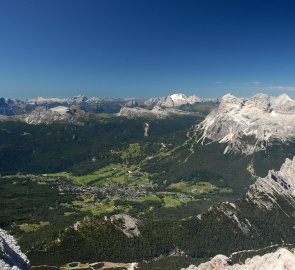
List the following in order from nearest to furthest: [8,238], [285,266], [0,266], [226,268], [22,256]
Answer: [0,266]
[22,256]
[8,238]
[285,266]
[226,268]

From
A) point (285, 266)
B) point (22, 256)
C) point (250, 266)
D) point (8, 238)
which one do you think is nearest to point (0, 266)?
point (22, 256)

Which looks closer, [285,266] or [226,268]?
[285,266]

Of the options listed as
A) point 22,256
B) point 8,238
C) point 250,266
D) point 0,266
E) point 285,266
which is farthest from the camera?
point 250,266

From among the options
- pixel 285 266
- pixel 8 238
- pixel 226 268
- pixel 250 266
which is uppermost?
pixel 8 238

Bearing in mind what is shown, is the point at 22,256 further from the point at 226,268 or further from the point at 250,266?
the point at 226,268

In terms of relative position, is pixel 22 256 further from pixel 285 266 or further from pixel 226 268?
pixel 226 268

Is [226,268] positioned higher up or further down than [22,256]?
further down

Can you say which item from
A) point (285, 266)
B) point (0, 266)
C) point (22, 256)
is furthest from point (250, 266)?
point (0, 266)
